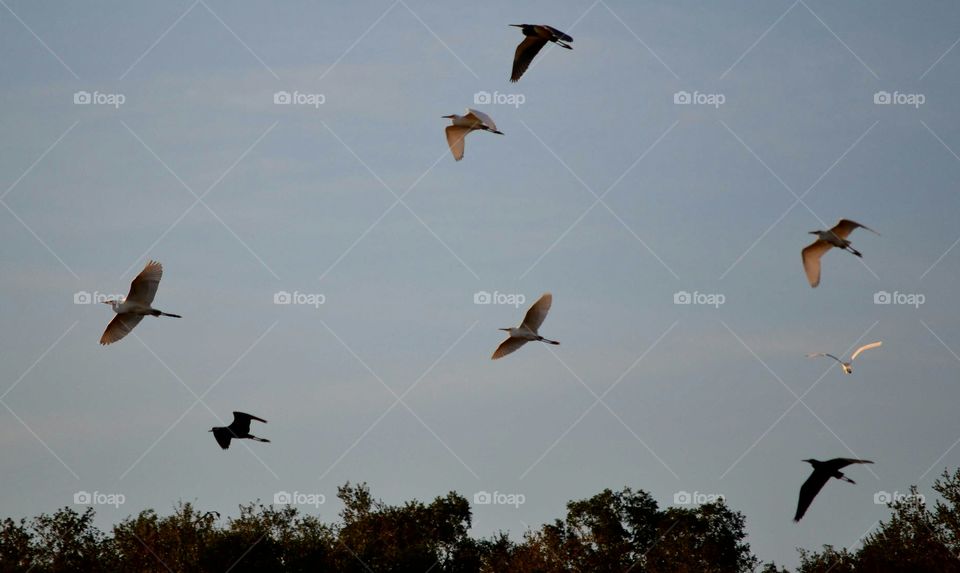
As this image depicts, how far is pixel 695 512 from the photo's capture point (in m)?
104

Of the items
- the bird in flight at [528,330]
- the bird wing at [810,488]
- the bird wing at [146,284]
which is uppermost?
the bird wing at [146,284]

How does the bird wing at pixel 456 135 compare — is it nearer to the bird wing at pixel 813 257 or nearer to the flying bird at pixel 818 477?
the bird wing at pixel 813 257

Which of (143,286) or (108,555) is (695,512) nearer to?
(108,555)

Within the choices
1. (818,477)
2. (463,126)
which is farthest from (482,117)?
(818,477)

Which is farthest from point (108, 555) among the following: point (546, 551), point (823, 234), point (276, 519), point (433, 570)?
point (823, 234)

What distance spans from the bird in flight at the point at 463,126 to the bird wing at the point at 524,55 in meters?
2.00

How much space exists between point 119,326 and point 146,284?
1440mm

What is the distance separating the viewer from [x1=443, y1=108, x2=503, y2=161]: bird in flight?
130 ft

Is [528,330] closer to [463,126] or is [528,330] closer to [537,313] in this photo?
[537,313]

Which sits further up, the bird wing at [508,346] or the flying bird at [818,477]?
the bird wing at [508,346]

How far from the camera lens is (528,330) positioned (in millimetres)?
39062

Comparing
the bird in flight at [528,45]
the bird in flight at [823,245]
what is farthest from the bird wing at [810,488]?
the bird in flight at [528,45]

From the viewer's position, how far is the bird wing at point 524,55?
38.0m

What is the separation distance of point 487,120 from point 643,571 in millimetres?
56665
